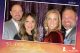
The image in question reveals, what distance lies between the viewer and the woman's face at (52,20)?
960 millimetres

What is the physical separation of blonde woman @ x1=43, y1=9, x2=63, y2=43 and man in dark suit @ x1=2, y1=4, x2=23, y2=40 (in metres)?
0.13

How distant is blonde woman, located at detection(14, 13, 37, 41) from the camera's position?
97 cm

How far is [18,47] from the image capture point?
968 millimetres

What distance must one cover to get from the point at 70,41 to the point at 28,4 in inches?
10.4

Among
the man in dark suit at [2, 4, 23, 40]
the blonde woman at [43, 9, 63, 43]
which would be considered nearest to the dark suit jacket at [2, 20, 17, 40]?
the man in dark suit at [2, 4, 23, 40]

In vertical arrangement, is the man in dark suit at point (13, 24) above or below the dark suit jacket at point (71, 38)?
above

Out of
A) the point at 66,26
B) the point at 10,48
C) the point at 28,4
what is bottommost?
the point at 10,48

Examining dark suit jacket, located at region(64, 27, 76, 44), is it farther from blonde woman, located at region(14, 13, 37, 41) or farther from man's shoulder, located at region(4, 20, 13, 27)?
man's shoulder, located at region(4, 20, 13, 27)

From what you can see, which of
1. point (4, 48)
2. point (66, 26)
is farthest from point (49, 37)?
point (4, 48)

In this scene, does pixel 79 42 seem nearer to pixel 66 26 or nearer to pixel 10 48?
pixel 66 26

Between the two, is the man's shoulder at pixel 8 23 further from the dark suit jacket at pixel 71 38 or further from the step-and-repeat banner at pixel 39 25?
the dark suit jacket at pixel 71 38

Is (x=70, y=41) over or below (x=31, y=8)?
below

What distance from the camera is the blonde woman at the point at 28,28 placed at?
0.97 m

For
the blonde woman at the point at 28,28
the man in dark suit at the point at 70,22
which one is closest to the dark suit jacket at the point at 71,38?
the man in dark suit at the point at 70,22
